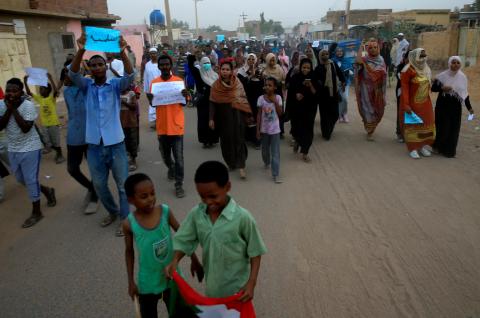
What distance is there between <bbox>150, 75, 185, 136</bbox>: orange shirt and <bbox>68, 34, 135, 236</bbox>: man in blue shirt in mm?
1130

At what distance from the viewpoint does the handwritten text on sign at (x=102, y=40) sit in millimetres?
3363

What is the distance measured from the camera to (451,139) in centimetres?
624

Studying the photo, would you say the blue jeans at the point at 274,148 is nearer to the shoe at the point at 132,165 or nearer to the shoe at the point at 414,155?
the shoe at the point at 132,165

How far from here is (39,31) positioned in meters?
13.8

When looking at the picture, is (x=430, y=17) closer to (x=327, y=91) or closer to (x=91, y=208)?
(x=327, y=91)

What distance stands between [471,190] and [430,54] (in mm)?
16988

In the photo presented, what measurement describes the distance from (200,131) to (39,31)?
9.63 meters

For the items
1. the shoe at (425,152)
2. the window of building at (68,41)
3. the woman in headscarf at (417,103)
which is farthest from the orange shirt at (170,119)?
the window of building at (68,41)

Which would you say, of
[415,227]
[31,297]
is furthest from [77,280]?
[415,227]

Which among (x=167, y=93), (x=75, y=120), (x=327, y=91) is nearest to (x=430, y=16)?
Answer: (x=327, y=91)

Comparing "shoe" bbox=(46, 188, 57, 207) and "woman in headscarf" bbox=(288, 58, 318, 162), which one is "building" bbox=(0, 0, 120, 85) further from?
"woman in headscarf" bbox=(288, 58, 318, 162)

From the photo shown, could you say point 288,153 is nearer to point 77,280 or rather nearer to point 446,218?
point 446,218

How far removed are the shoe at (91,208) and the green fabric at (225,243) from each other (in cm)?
305

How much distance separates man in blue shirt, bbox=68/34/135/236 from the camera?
12.0 feet
